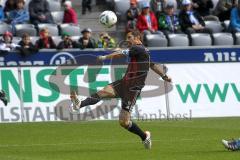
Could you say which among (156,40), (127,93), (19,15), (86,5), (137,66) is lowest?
(156,40)

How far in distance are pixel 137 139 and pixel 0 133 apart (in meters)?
2.95

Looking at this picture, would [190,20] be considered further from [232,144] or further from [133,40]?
[232,144]

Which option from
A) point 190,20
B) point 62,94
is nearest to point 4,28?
point 62,94

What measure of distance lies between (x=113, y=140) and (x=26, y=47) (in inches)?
226

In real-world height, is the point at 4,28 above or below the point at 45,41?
above

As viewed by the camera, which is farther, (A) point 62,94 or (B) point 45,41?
(B) point 45,41

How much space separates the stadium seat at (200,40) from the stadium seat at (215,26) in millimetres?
1295

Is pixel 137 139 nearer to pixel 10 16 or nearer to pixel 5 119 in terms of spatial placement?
pixel 5 119

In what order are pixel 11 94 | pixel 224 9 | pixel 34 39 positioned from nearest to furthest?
pixel 11 94
pixel 34 39
pixel 224 9

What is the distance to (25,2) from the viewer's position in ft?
81.2

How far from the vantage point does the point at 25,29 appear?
2305 cm

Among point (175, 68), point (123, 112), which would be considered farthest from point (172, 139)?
point (175, 68)

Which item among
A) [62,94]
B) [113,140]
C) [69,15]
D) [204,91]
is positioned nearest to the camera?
[113,140]

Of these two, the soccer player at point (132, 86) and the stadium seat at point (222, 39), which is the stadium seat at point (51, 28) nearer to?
the stadium seat at point (222, 39)
